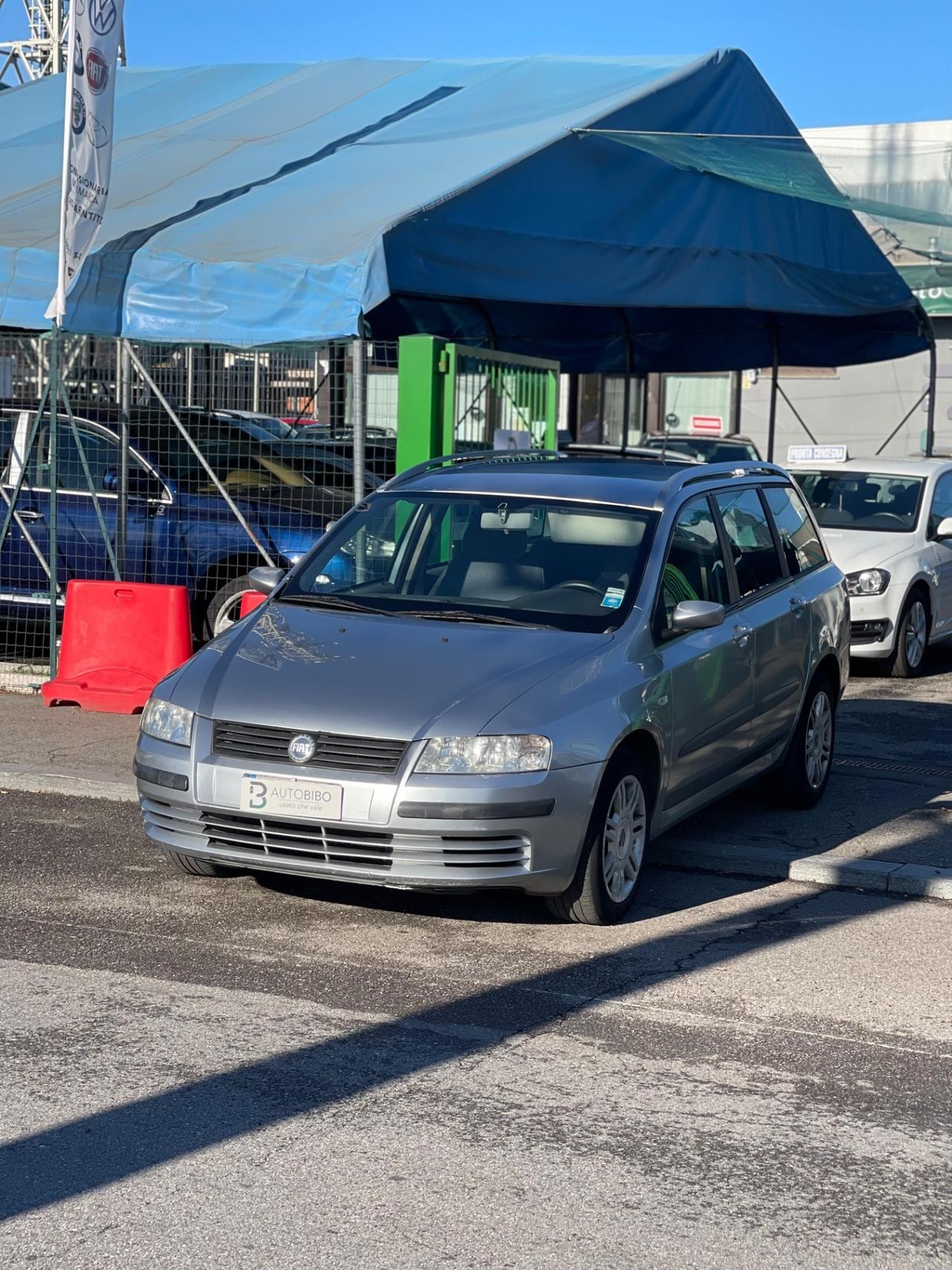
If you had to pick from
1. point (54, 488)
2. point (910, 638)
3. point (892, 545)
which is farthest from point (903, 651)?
point (54, 488)

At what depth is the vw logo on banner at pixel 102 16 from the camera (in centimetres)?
1067

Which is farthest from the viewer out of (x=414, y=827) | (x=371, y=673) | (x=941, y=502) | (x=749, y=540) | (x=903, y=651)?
(x=941, y=502)

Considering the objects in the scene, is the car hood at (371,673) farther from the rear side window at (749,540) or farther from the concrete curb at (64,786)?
the concrete curb at (64,786)

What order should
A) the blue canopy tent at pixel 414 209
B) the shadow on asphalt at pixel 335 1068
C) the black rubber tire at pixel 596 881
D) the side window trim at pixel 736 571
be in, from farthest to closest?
the blue canopy tent at pixel 414 209 → the side window trim at pixel 736 571 → the black rubber tire at pixel 596 881 → the shadow on asphalt at pixel 335 1068

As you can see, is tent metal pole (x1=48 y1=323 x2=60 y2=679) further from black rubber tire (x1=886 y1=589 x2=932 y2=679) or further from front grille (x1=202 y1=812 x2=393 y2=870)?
black rubber tire (x1=886 y1=589 x2=932 y2=679)

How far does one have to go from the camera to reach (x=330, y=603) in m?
7.03

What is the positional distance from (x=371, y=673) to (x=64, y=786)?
3.02 meters

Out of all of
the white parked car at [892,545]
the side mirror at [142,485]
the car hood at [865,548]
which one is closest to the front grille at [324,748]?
the side mirror at [142,485]

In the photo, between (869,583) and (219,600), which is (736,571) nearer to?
(219,600)

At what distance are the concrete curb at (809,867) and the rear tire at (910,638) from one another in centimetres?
Result: 604

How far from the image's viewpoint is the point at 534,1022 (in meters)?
5.11

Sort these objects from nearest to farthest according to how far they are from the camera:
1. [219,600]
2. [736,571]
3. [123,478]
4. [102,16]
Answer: [736,571]
[102,16]
[219,600]
[123,478]

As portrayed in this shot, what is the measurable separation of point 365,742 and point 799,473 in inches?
383

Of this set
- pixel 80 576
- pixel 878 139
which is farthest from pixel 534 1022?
pixel 878 139
